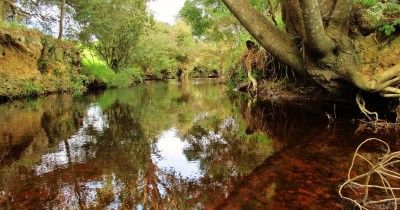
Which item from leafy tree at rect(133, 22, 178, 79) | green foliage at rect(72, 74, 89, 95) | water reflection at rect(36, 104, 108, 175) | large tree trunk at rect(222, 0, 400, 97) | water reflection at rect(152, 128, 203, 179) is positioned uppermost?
leafy tree at rect(133, 22, 178, 79)

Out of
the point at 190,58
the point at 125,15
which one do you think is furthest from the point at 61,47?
the point at 190,58

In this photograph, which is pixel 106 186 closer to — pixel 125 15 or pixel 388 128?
pixel 388 128

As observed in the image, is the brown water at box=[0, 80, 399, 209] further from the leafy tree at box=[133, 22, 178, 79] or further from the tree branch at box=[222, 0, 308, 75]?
the leafy tree at box=[133, 22, 178, 79]

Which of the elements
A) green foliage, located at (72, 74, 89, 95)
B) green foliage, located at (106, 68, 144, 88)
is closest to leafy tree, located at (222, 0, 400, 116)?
green foliage, located at (72, 74, 89, 95)

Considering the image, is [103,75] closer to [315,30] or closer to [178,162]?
[315,30]

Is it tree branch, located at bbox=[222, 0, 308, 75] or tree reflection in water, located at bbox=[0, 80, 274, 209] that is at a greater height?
tree branch, located at bbox=[222, 0, 308, 75]

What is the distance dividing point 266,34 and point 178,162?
4.21 m

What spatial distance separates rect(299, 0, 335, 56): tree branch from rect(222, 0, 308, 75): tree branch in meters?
0.74

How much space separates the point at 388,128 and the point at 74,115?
26.6 feet

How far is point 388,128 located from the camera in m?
6.06

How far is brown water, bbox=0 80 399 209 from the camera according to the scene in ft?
10.1

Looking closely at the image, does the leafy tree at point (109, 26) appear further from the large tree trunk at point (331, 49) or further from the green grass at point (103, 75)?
the large tree trunk at point (331, 49)

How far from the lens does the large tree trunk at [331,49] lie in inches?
253

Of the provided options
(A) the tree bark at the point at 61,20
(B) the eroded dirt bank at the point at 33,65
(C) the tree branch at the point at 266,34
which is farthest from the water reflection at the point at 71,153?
(A) the tree bark at the point at 61,20
